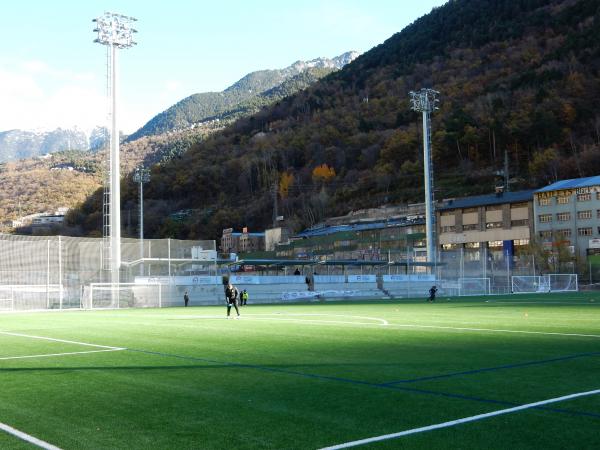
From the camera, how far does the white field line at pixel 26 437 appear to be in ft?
23.1

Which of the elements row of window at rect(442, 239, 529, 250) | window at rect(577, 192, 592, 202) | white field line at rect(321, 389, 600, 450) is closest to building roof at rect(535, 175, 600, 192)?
window at rect(577, 192, 592, 202)

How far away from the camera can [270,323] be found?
2422 cm

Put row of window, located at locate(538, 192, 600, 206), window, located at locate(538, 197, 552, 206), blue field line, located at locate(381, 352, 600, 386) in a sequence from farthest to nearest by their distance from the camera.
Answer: window, located at locate(538, 197, 552, 206) < row of window, located at locate(538, 192, 600, 206) < blue field line, located at locate(381, 352, 600, 386)

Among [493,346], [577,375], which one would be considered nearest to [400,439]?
[577,375]

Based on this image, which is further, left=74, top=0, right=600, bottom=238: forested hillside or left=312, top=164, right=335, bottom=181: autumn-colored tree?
left=312, top=164, right=335, bottom=181: autumn-colored tree

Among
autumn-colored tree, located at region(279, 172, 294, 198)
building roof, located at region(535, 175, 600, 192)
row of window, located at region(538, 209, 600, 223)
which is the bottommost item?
row of window, located at region(538, 209, 600, 223)

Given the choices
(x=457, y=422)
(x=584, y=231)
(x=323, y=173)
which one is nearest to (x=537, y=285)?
(x=584, y=231)

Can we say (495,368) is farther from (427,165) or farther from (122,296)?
(427,165)

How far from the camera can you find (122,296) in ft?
148

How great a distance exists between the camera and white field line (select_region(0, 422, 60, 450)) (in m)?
7.05

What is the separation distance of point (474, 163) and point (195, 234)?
64798 mm

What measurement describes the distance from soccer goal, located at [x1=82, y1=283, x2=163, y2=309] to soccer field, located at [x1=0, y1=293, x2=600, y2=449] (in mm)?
25709

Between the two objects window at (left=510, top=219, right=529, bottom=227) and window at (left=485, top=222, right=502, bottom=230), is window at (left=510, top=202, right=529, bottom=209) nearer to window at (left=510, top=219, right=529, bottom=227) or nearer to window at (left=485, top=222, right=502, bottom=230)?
window at (left=510, top=219, right=529, bottom=227)

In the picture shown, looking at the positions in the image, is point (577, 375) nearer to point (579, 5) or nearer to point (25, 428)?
point (25, 428)
